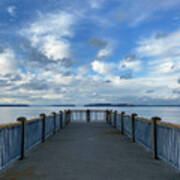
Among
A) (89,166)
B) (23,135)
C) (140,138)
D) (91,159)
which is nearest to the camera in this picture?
(89,166)

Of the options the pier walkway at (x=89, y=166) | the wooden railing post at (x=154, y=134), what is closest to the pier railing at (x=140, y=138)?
the wooden railing post at (x=154, y=134)

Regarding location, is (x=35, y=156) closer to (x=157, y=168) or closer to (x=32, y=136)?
(x=32, y=136)

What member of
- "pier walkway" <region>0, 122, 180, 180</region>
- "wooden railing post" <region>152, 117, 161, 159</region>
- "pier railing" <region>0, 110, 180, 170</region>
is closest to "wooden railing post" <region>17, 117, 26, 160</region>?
"pier railing" <region>0, 110, 180, 170</region>

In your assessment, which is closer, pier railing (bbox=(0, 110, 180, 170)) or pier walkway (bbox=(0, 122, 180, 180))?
pier walkway (bbox=(0, 122, 180, 180))

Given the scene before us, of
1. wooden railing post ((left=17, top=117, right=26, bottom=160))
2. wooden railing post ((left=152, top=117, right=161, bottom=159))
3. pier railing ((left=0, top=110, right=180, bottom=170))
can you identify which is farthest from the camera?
wooden railing post ((left=152, top=117, right=161, bottom=159))

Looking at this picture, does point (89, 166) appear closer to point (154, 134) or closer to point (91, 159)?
point (91, 159)

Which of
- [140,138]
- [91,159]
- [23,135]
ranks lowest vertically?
[91,159]

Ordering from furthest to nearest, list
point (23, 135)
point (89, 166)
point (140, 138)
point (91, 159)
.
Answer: point (140, 138)
point (23, 135)
point (91, 159)
point (89, 166)

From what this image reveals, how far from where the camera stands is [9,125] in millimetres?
6289

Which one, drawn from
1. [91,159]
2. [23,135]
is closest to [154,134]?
[91,159]

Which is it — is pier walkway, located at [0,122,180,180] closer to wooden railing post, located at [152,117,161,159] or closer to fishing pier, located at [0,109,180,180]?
fishing pier, located at [0,109,180,180]

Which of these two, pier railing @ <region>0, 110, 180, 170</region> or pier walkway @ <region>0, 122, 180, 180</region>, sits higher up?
pier railing @ <region>0, 110, 180, 170</region>

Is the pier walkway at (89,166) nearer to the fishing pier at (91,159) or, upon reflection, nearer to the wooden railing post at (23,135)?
the fishing pier at (91,159)

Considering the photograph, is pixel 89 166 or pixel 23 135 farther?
pixel 23 135
